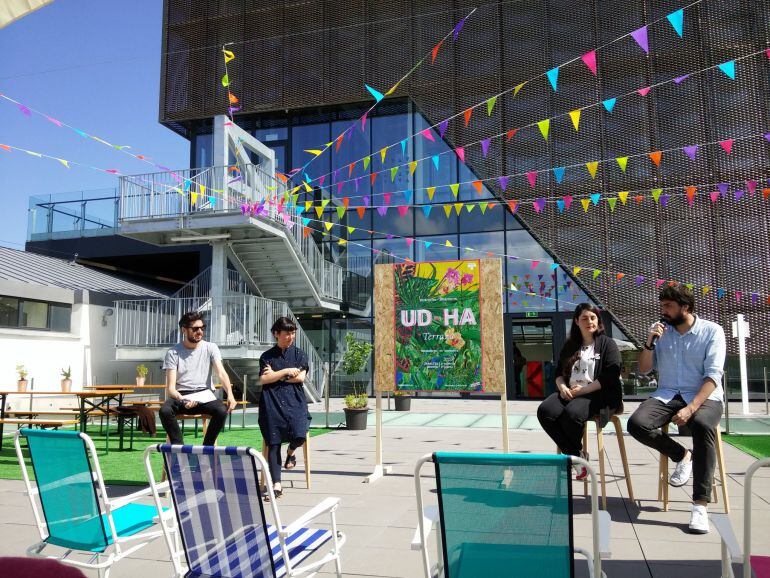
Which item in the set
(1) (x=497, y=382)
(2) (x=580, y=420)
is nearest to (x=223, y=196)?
(1) (x=497, y=382)

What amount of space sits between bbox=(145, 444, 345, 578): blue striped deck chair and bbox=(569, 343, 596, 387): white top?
3.23 m

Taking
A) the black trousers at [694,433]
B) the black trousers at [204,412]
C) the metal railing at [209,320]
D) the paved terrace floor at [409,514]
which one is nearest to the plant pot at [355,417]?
the paved terrace floor at [409,514]

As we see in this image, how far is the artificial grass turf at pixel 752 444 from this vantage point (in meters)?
8.02

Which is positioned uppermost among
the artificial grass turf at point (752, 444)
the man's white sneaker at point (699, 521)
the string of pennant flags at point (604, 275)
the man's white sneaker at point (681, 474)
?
the string of pennant flags at point (604, 275)

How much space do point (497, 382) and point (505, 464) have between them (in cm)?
398

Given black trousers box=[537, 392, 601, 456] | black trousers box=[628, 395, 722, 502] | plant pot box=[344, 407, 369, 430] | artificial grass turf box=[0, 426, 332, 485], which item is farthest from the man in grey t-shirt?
plant pot box=[344, 407, 369, 430]

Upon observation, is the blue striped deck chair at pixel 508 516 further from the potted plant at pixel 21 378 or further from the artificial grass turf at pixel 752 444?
the potted plant at pixel 21 378

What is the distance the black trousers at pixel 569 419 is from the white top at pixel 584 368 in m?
0.16

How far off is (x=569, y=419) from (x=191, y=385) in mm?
3507

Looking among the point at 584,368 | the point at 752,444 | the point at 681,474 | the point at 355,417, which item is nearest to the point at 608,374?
the point at 584,368

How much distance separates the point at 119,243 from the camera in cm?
2147

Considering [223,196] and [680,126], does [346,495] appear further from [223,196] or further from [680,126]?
[680,126]

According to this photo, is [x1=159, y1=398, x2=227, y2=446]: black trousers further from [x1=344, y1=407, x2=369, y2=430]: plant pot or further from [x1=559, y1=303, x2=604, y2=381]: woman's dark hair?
[x1=344, y1=407, x2=369, y2=430]: plant pot

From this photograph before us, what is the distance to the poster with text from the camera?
6230mm
